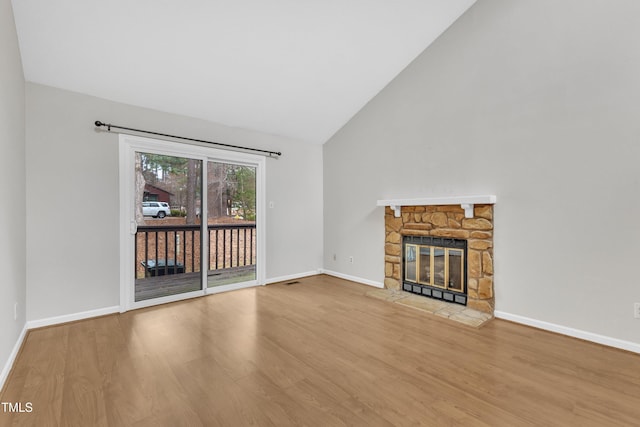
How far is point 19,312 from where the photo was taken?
2.43m

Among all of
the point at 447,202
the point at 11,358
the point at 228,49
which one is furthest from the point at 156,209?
the point at 447,202

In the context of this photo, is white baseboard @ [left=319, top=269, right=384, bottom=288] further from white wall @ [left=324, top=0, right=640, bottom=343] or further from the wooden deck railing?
the wooden deck railing

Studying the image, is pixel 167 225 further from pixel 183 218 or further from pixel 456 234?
pixel 456 234

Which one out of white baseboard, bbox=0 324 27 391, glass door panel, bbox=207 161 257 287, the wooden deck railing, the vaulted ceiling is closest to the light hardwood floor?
white baseboard, bbox=0 324 27 391

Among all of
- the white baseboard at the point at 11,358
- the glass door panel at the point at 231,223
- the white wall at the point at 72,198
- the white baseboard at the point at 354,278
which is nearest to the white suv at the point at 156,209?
the white wall at the point at 72,198

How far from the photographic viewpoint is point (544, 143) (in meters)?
2.77

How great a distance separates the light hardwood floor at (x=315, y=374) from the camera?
1612 millimetres

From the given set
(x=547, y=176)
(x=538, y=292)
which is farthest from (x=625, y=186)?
(x=538, y=292)

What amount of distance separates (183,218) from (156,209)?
34 cm

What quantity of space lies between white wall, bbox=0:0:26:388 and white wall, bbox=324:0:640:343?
12.7 feet

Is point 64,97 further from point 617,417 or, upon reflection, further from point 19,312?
point 617,417

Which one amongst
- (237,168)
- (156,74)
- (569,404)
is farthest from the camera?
(237,168)

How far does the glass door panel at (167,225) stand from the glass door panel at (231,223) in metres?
0.23

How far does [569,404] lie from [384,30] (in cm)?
368
